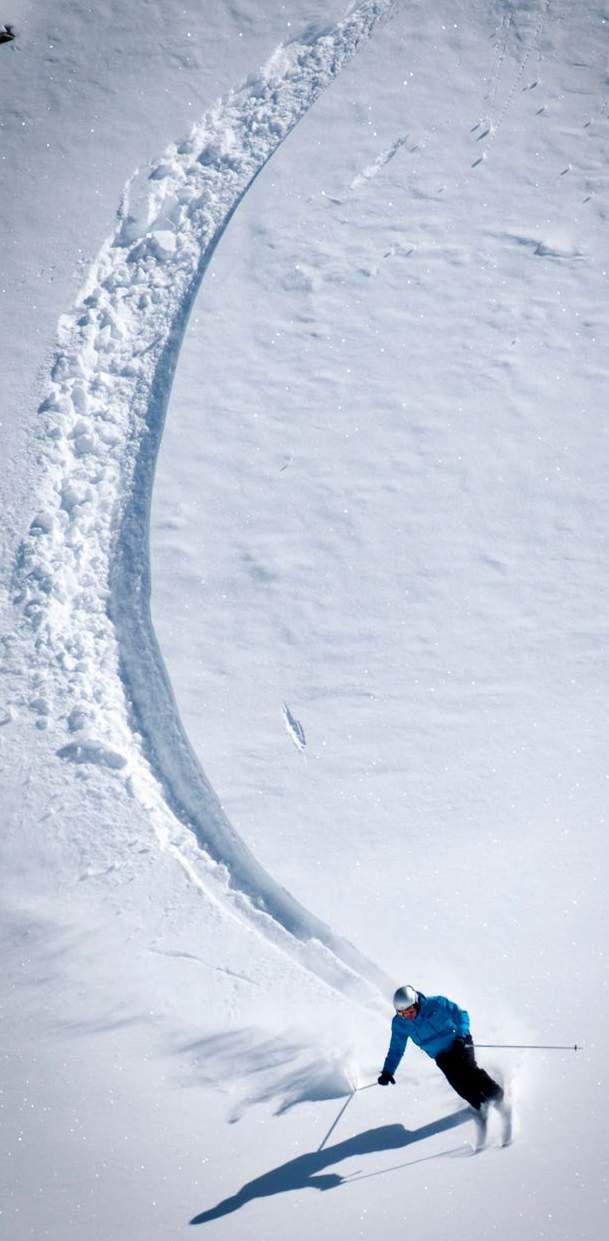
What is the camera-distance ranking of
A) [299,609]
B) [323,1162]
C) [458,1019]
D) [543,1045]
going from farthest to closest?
[299,609]
[543,1045]
[323,1162]
[458,1019]

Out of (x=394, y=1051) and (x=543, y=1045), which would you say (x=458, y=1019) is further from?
(x=543, y=1045)

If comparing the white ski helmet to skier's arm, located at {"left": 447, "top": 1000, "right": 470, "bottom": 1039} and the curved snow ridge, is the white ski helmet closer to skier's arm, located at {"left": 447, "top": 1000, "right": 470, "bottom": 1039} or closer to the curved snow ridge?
skier's arm, located at {"left": 447, "top": 1000, "right": 470, "bottom": 1039}

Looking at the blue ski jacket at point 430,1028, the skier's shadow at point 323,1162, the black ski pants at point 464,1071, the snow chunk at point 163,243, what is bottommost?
the skier's shadow at point 323,1162

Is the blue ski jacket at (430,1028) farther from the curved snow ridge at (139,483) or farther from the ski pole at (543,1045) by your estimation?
the curved snow ridge at (139,483)

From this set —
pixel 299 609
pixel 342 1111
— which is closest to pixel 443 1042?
pixel 342 1111

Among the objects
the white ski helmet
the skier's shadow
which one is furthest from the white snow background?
the white ski helmet

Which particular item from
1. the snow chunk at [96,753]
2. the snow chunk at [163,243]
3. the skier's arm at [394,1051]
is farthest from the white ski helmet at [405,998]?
the snow chunk at [163,243]

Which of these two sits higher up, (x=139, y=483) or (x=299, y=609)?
(x=139, y=483)
